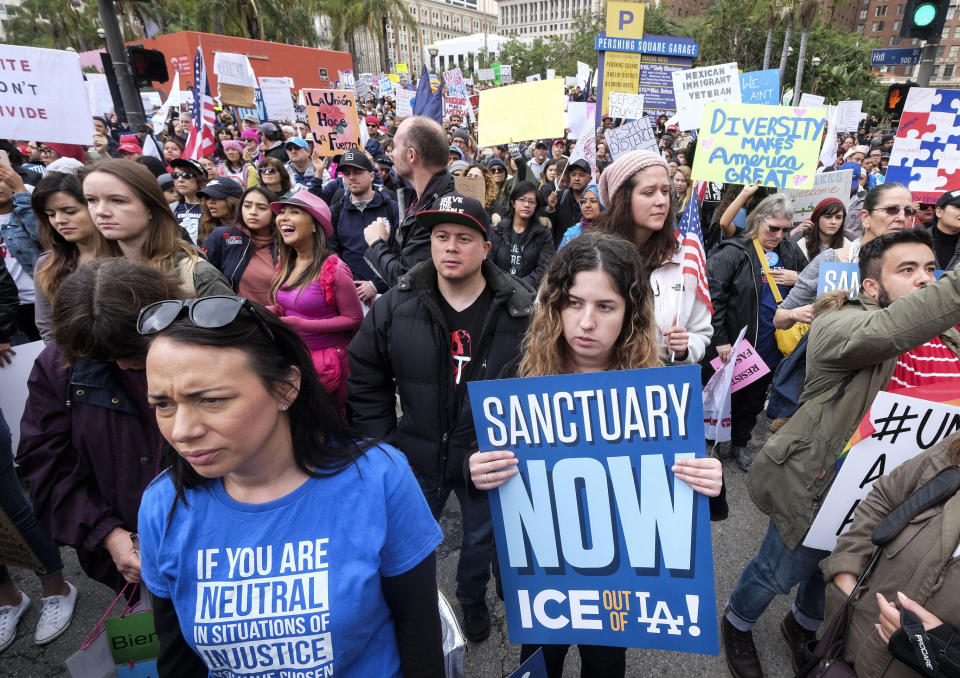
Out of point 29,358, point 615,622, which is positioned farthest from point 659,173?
point 29,358

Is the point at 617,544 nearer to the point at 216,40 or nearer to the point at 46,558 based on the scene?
the point at 46,558

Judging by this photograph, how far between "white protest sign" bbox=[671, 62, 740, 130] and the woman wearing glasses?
11.8ft

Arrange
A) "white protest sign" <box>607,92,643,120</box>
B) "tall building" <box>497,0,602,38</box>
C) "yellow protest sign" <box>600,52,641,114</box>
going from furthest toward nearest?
"tall building" <box>497,0,602,38</box> < "yellow protest sign" <box>600,52,641,114</box> < "white protest sign" <box>607,92,643,120</box>

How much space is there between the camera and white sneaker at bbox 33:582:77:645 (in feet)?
8.52

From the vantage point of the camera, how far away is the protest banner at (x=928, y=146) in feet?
13.8

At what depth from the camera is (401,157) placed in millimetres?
3377

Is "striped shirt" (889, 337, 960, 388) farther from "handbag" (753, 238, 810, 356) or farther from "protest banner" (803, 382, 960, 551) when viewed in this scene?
"handbag" (753, 238, 810, 356)

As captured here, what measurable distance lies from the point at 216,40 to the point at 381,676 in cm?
2769

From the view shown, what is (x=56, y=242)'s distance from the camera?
282 centimetres

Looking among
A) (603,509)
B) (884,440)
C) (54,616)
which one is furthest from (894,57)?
(54,616)

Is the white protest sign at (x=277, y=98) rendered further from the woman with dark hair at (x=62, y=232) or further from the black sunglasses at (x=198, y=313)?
the black sunglasses at (x=198, y=313)

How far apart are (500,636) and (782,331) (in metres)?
2.73

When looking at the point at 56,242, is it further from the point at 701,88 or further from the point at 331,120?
the point at 701,88

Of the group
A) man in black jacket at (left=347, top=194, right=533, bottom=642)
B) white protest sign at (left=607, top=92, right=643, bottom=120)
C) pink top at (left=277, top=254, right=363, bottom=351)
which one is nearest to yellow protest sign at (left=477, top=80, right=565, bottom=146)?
pink top at (left=277, top=254, right=363, bottom=351)
